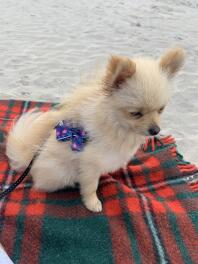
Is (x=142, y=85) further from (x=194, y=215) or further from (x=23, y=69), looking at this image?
(x=23, y=69)

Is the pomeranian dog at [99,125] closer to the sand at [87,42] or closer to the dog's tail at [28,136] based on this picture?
the dog's tail at [28,136]

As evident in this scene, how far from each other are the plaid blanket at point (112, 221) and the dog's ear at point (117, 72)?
702 mm

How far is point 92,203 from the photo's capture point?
214 centimetres

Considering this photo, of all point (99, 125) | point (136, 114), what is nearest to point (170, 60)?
point (136, 114)

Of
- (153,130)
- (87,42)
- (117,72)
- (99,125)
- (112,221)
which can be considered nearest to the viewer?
(117,72)

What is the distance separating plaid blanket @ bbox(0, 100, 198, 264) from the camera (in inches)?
75.0

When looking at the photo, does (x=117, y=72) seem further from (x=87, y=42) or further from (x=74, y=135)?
(x=87, y=42)

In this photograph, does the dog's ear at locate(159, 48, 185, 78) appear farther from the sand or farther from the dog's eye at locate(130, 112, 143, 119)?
the sand

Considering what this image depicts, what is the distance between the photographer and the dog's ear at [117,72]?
65.4 inches

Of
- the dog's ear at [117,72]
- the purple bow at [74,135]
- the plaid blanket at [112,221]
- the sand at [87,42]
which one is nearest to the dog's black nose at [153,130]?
the dog's ear at [117,72]

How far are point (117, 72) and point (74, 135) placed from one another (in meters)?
0.46

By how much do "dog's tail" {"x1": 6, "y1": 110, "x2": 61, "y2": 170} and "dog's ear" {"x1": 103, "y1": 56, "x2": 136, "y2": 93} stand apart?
17.9 inches

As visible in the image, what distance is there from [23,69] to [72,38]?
1191 mm

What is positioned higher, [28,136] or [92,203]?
[28,136]
